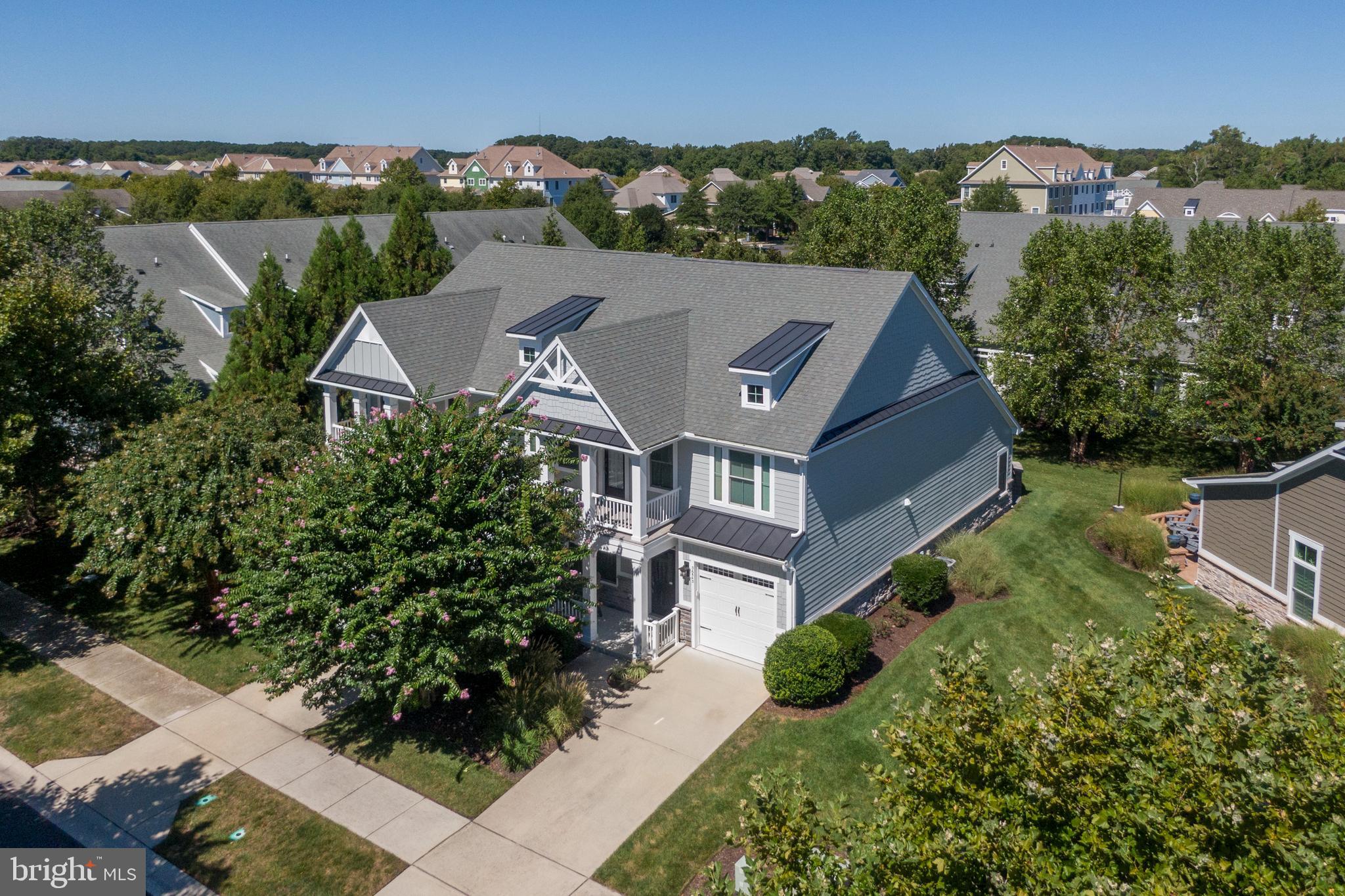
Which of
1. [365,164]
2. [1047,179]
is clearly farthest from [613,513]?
[365,164]

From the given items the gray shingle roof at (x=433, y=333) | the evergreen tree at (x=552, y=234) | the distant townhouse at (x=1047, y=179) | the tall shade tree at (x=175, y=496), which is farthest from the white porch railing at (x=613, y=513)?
the distant townhouse at (x=1047, y=179)

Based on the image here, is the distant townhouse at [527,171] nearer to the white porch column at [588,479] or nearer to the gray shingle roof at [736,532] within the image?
the white porch column at [588,479]

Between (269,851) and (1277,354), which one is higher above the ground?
(1277,354)

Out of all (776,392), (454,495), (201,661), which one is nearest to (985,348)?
(776,392)

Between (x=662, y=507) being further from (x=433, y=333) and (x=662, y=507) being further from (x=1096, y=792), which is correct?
(x=1096, y=792)

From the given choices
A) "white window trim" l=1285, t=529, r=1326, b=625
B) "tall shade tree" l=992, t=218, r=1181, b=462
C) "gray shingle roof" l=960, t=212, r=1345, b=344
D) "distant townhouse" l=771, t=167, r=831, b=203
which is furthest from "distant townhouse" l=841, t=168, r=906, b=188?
"white window trim" l=1285, t=529, r=1326, b=625

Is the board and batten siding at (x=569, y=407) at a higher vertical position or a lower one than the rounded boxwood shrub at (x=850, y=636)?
higher
